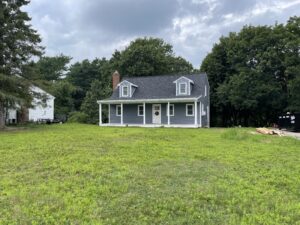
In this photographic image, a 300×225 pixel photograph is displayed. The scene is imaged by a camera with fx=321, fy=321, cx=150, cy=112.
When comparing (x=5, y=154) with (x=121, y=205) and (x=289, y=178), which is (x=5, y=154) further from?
(x=289, y=178)

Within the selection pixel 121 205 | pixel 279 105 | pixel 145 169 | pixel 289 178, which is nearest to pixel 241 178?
pixel 289 178

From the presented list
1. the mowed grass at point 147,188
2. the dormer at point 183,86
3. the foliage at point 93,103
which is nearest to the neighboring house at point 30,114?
the foliage at point 93,103

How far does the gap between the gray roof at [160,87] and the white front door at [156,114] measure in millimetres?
931

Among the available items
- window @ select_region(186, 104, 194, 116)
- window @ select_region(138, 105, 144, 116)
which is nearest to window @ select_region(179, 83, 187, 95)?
window @ select_region(186, 104, 194, 116)

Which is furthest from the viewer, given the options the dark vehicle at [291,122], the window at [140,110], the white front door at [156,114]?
the window at [140,110]

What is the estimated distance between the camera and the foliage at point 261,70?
3288cm

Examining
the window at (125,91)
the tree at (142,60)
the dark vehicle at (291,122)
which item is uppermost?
the tree at (142,60)

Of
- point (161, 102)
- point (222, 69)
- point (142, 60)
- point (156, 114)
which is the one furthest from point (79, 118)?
point (222, 69)

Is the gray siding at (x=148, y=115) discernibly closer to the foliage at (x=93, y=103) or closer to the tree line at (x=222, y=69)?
the tree line at (x=222, y=69)

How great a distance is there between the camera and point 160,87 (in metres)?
30.6

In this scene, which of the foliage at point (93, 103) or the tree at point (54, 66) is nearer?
the foliage at point (93, 103)

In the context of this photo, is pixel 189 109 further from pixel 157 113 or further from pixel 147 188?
pixel 147 188

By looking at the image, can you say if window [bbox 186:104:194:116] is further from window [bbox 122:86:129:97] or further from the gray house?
window [bbox 122:86:129:97]

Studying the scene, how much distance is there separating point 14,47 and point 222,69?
79.6 ft
